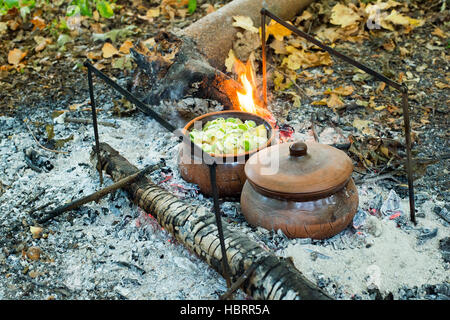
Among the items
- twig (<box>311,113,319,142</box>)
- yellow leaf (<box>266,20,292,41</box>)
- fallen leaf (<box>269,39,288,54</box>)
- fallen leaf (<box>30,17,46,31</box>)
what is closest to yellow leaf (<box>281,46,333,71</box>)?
fallen leaf (<box>269,39,288,54</box>)

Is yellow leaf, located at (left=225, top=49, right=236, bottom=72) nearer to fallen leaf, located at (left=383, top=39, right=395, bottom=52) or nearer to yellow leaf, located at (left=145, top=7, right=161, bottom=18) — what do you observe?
fallen leaf, located at (left=383, top=39, right=395, bottom=52)

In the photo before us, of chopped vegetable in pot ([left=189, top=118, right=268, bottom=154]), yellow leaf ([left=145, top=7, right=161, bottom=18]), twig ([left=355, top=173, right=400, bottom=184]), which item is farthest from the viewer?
yellow leaf ([left=145, top=7, right=161, bottom=18])

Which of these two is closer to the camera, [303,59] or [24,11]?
[303,59]

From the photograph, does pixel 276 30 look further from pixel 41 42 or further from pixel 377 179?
pixel 41 42

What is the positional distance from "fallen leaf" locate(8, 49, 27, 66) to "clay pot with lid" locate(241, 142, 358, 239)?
4.67m

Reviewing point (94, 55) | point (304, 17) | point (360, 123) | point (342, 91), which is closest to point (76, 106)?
point (94, 55)

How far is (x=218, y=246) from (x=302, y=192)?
2.21 ft

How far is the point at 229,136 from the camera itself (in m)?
3.88

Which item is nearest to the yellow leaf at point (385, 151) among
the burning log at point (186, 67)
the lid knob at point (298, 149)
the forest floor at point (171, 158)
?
the forest floor at point (171, 158)

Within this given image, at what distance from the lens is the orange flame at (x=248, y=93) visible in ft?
15.9

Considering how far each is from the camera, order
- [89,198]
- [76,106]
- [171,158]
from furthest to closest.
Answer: [76,106], [171,158], [89,198]

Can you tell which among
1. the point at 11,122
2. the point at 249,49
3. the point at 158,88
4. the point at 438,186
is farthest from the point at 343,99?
the point at 11,122

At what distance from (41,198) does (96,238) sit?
34.1 inches

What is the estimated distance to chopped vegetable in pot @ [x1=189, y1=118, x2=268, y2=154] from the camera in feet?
12.5
